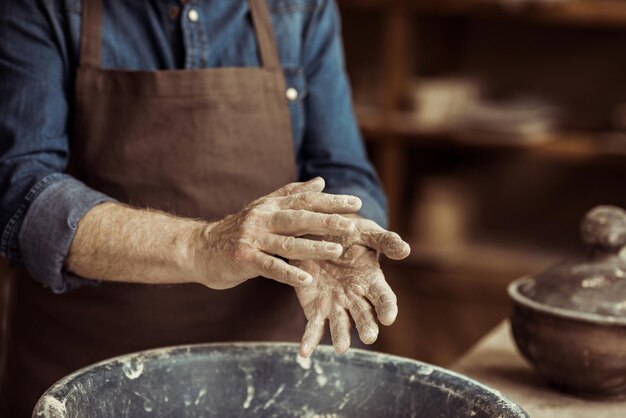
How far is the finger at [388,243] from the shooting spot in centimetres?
117

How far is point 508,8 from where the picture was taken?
10.3 ft

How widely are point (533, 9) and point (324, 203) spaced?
2.16 metres

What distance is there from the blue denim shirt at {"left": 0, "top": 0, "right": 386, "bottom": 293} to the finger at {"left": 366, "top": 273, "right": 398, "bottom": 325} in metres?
0.43

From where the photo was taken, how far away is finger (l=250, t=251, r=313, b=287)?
1117 millimetres

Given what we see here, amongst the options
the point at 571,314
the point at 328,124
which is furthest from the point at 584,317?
the point at 328,124

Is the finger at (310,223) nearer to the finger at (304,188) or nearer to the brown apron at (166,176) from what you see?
the finger at (304,188)

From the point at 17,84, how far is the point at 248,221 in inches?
20.7

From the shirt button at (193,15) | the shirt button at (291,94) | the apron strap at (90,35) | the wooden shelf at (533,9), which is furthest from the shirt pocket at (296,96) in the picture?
the wooden shelf at (533,9)

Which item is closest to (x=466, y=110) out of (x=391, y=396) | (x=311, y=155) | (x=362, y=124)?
(x=362, y=124)

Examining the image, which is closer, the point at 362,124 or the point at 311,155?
the point at 311,155

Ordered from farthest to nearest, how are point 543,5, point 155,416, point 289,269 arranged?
point 543,5 < point 155,416 < point 289,269

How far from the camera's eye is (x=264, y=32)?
1.69 metres

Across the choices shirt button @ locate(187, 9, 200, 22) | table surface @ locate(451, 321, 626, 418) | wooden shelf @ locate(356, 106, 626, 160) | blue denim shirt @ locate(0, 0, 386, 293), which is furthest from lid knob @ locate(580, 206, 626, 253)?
wooden shelf @ locate(356, 106, 626, 160)

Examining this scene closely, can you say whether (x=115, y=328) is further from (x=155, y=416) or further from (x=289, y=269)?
(x=289, y=269)
